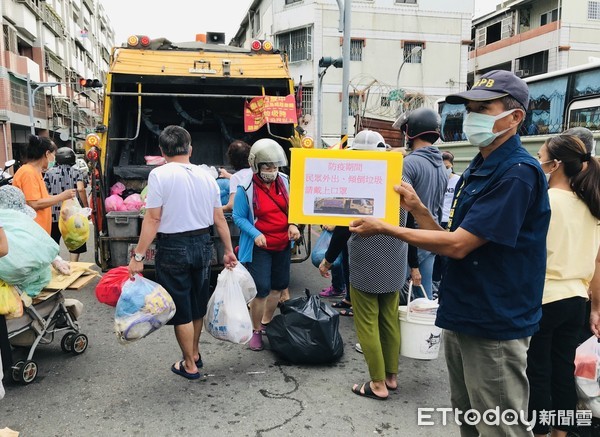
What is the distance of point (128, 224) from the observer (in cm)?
525

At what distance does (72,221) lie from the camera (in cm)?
562

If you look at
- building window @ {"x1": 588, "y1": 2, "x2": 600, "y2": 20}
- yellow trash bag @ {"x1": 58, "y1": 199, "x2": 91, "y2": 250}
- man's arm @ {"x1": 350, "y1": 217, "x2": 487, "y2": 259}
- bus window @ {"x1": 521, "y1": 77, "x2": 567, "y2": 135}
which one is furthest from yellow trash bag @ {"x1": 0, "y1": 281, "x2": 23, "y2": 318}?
building window @ {"x1": 588, "y1": 2, "x2": 600, "y2": 20}

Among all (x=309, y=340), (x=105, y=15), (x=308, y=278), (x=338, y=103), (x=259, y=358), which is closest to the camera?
(x=309, y=340)

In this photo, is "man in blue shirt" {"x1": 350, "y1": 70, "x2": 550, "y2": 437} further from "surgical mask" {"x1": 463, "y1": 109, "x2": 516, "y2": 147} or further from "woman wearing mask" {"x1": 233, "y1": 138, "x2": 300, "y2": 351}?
"woman wearing mask" {"x1": 233, "y1": 138, "x2": 300, "y2": 351}

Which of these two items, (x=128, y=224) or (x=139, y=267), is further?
(x=128, y=224)

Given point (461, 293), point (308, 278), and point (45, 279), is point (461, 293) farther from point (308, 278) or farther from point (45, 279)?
point (308, 278)

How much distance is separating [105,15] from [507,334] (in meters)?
76.7

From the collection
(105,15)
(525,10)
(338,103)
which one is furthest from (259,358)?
(105,15)

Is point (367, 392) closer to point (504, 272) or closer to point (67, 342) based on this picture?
point (504, 272)

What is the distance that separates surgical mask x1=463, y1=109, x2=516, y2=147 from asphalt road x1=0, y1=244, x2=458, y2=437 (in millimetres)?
1824

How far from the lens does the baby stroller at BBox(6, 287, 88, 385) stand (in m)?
3.30

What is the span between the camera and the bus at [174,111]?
214 inches

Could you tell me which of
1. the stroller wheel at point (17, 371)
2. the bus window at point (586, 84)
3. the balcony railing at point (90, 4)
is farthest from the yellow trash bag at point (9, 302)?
the balcony railing at point (90, 4)

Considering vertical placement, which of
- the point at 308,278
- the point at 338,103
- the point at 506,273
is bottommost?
the point at 308,278
